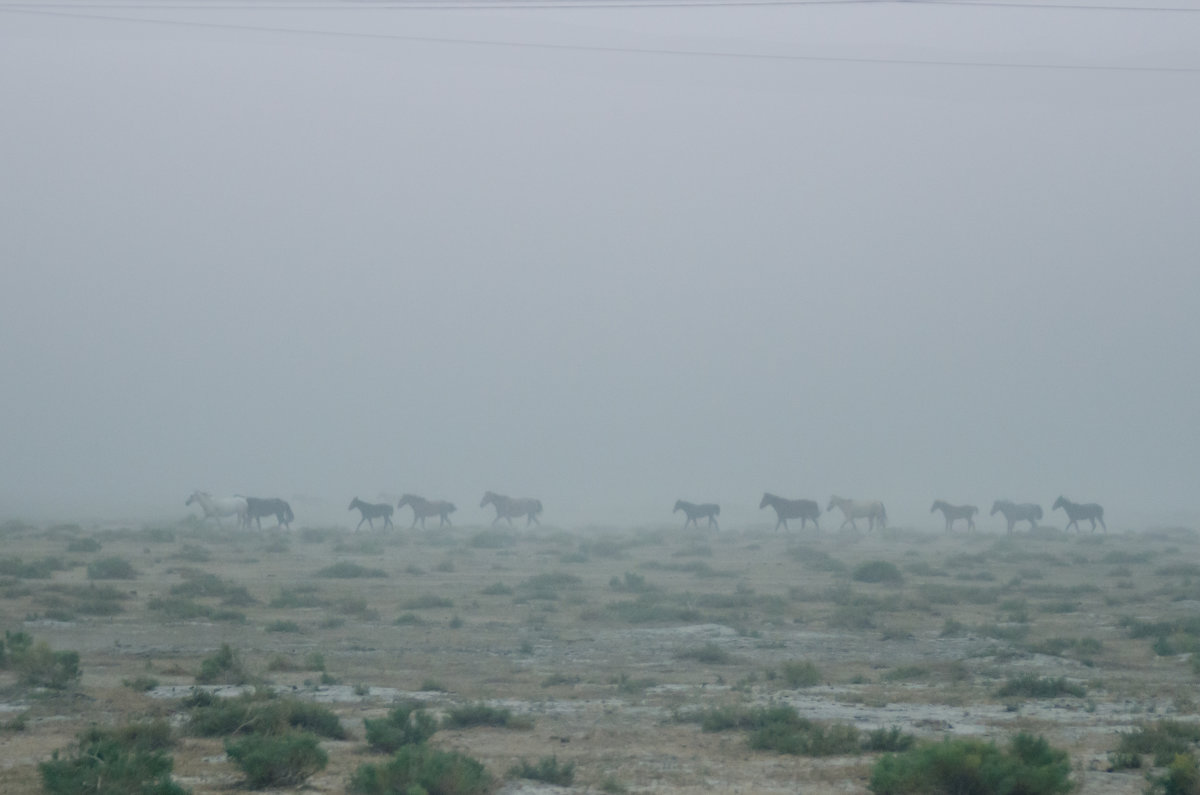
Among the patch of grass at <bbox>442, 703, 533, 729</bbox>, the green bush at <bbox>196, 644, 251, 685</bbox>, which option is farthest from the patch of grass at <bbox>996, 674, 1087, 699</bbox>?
the green bush at <bbox>196, 644, 251, 685</bbox>

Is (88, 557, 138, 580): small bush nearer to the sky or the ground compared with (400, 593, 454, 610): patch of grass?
nearer to the sky

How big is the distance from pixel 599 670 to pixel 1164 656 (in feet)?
29.5

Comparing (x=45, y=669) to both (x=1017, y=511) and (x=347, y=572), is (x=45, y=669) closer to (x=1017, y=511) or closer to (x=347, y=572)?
(x=347, y=572)

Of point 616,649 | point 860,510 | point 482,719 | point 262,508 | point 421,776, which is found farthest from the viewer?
point 860,510

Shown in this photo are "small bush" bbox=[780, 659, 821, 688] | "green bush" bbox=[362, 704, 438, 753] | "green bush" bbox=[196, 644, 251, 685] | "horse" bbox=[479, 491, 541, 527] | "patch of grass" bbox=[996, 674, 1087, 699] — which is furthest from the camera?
"horse" bbox=[479, 491, 541, 527]

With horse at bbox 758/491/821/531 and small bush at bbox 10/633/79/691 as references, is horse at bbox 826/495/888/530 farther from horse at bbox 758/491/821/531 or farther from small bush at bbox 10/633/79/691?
small bush at bbox 10/633/79/691

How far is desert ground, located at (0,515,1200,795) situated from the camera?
10.5 m

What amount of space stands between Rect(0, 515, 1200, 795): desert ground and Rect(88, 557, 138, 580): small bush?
10cm

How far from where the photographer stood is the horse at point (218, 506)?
152 feet

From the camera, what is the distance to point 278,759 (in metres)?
8.66

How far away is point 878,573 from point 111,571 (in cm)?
1944

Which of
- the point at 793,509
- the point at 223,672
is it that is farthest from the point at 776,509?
the point at 223,672

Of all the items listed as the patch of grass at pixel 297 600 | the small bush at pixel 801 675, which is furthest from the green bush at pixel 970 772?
the patch of grass at pixel 297 600

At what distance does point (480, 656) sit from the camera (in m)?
17.0
